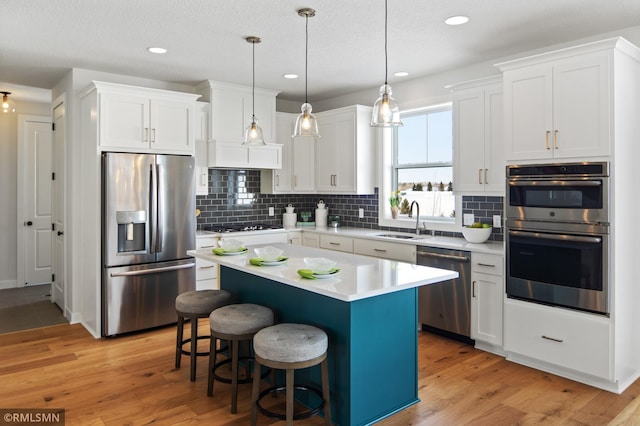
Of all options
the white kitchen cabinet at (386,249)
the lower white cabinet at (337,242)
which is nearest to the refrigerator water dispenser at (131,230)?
the lower white cabinet at (337,242)

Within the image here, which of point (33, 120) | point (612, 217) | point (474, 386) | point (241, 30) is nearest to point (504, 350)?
point (474, 386)

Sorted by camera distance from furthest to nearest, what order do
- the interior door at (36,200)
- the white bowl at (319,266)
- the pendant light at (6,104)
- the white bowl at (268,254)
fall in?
the interior door at (36,200)
the pendant light at (6,104)
the white bowl at (268,254)
the white bowl at (319,266)

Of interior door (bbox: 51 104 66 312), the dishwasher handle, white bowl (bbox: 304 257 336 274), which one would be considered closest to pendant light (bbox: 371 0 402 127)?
white bowl (bbox: 304 257 336 274)

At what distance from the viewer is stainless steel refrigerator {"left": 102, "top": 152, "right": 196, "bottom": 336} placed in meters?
4.29

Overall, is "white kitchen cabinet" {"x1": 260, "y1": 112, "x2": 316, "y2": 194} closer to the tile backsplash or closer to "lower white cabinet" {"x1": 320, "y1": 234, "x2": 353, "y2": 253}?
the tile backsplash

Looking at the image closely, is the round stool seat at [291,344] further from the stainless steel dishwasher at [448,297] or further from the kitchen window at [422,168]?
the kitchen window at [422,168]

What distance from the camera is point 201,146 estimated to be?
5.19 metres

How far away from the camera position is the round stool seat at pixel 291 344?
242cm

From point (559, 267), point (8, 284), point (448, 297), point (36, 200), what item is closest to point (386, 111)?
point (559, 267)

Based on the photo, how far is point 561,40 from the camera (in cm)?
379

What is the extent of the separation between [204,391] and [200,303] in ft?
1.98

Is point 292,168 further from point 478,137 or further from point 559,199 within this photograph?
point 559,199

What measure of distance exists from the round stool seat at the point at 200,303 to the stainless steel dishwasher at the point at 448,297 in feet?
6.25

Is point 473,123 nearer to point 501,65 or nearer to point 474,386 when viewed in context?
point 501,65
